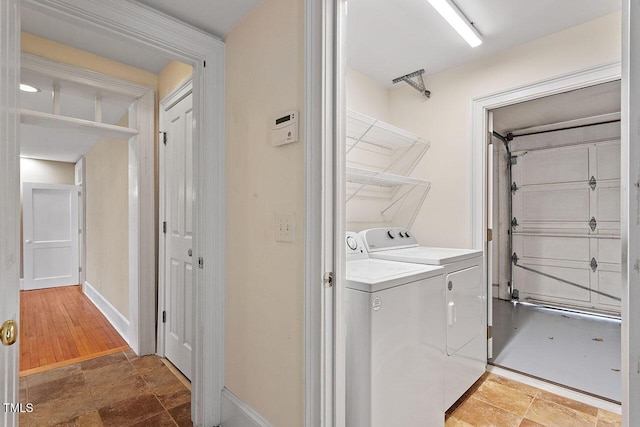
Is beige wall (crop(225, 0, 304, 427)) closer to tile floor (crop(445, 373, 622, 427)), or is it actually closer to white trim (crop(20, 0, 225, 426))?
white trim (crop(20, 0, 225, 426))

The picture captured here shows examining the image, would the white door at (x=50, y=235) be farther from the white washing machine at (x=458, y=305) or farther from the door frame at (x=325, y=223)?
the door frame at (x=325, y=223)

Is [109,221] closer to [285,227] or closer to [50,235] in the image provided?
[50,235]

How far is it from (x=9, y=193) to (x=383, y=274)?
1.32 meters

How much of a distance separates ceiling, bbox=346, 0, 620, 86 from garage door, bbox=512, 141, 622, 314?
2.53 meters

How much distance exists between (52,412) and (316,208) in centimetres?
212

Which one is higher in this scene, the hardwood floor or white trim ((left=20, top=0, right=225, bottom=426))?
white trim ((left=20, top=0, right=225, bottom=426))

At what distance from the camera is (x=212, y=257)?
1764 mm

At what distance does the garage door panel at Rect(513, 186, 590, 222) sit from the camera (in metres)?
3.89

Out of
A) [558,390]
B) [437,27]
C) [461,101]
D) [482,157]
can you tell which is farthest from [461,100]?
[558,390]

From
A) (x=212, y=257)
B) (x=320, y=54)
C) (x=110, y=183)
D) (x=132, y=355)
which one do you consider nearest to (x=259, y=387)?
(x=212, y=257)

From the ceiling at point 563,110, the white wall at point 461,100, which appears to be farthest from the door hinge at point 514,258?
the white wall at point 461,100

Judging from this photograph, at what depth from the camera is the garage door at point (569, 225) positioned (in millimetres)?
3701
